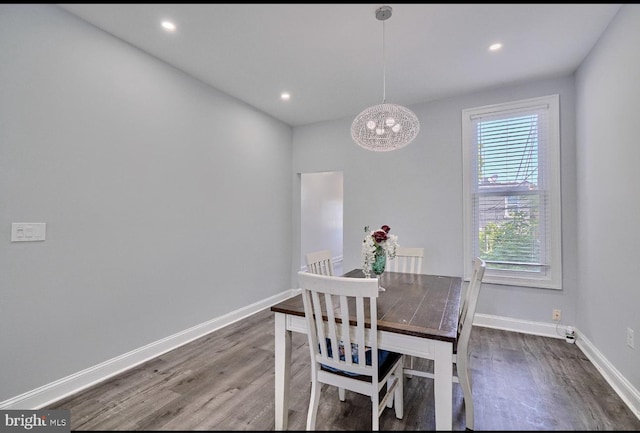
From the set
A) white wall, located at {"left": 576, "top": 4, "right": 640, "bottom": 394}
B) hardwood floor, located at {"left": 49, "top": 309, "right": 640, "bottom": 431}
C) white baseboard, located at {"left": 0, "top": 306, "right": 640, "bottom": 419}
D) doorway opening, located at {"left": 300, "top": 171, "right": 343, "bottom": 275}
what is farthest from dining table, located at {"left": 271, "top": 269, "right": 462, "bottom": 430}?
doorway opening, located at {"left": 300, "top": 171, "right": 343, "bottom": 275}

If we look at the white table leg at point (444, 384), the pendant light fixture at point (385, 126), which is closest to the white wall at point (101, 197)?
the pendant light fixture at point (385, 126)

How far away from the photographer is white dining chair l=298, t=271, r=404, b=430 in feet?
4.50

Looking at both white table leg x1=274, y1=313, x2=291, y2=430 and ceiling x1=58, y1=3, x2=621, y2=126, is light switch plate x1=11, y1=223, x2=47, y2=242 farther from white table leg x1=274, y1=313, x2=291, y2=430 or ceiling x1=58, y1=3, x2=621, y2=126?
white table leg x1=274, y1=313, x2=291, y2=430

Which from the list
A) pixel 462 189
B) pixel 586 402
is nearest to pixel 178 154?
pixel 462 189

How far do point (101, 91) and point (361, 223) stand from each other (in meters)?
3.21

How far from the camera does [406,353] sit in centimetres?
142

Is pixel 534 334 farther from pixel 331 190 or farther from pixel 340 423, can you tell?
pixel 331 190

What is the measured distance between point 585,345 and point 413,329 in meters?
2.50

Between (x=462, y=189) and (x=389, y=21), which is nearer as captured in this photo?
(x=389, y=21)

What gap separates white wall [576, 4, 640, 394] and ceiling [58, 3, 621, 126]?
28cm

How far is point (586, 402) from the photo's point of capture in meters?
1.95

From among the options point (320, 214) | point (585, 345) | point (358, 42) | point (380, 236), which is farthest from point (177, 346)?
point (585, 345)

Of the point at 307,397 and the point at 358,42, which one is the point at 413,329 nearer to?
the point at 307,397

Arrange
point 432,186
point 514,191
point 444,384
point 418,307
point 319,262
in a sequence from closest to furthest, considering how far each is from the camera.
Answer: point 444,384 < point 418,307 < point 319,262 < point 514,191 < point 432,186
